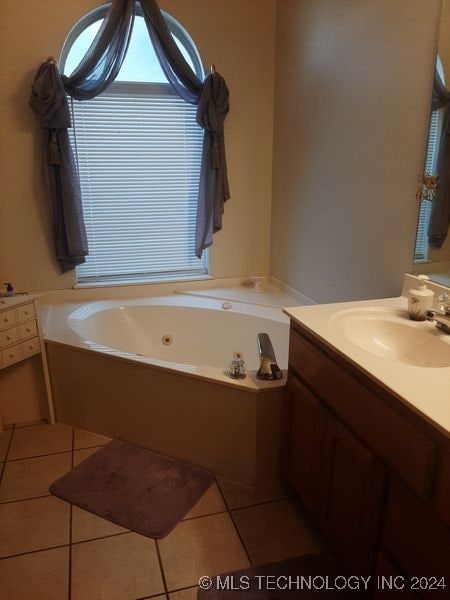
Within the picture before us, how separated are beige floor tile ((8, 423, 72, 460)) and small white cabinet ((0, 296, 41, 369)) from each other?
1.39 feet

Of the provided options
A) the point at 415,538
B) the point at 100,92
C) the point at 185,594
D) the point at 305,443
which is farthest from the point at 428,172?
the point at 100,92

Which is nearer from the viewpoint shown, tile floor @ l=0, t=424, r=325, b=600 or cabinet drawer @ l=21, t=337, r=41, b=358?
tile floor @ l=0, t=424, r=325, b=600

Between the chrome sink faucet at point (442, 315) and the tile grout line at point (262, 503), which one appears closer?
the chrome sink faucet at point (442, 315)

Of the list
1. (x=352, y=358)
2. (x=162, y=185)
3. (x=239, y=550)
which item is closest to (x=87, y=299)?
(x=162, y=185)

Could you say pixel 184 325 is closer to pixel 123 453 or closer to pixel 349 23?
pixel 123 453

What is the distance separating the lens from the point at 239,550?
167cm

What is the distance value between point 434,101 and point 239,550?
6.06 feet

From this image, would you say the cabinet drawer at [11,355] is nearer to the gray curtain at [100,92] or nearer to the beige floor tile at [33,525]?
the beige floor tile at [33,525]

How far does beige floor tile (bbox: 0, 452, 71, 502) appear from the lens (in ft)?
6.42

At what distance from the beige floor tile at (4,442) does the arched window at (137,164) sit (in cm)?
112

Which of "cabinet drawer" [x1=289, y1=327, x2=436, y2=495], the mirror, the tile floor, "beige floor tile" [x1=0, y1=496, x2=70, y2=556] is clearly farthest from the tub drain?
the mirror

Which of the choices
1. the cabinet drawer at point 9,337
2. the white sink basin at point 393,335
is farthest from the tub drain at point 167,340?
the white sink basin at point 393,335

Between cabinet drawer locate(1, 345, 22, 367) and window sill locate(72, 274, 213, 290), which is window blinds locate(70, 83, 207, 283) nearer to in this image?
window sill locate(72, 274, 213, 290)

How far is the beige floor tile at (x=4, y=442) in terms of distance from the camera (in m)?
2.22
